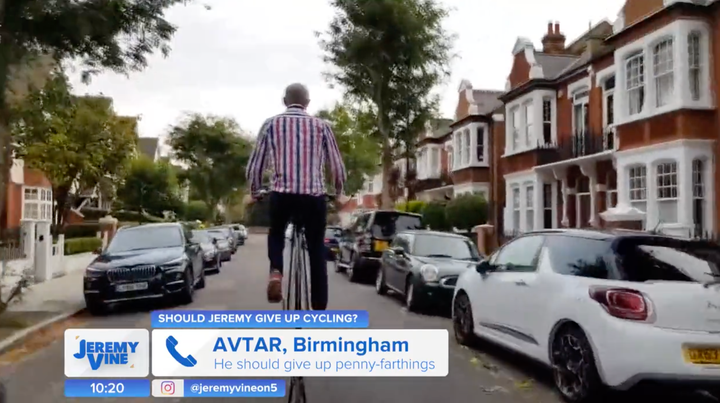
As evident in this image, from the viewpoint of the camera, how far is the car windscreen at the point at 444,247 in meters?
12.2

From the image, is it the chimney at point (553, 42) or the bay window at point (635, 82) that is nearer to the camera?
the bay window at point (635, 82)

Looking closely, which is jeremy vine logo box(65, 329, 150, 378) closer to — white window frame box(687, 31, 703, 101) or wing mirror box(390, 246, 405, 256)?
wing mirror box(390, 246, 405, 256)

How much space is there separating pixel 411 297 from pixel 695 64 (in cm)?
946

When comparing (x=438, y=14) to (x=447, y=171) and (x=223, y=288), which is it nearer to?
(x=447, y=171)

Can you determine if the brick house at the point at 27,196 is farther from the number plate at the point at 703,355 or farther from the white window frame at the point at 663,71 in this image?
the number plate at the point at 703,355

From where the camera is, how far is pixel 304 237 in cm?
476

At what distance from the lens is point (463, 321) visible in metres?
8.24

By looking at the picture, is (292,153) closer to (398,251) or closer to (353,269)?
(398,251)

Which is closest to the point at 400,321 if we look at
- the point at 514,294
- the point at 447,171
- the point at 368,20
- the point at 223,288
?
the point at 514,294

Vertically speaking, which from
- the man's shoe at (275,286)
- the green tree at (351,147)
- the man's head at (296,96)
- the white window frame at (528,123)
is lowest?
the man's shoe at (275,286)

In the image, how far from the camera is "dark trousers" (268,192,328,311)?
4.60 m

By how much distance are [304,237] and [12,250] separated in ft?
46.0

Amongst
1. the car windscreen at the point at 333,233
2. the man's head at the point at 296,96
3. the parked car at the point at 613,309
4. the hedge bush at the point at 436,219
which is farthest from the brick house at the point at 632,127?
the man's head at the point at 296,96

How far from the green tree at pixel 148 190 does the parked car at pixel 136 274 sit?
32.2 m
